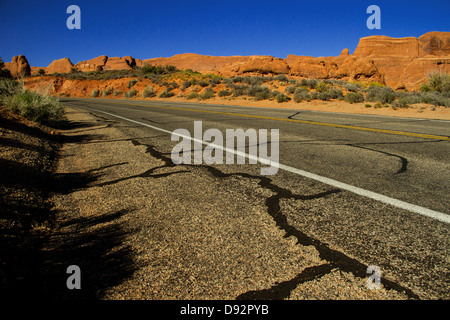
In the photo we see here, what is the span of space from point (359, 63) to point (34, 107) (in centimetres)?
7093

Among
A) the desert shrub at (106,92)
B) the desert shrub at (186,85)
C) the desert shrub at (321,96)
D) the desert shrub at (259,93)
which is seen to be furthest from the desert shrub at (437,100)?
the desert shrub at (106,92)

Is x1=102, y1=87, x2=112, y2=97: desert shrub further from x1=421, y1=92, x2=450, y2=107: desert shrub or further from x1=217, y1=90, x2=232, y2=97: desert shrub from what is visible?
x1=421, y1=92, x2=450, y2=107: desert shrub

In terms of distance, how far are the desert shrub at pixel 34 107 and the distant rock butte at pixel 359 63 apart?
3699cm

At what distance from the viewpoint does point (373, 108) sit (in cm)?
1448

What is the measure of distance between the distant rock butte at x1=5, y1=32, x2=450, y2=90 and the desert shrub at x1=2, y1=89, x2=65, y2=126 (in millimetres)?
36987

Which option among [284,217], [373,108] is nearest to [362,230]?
[284,217]

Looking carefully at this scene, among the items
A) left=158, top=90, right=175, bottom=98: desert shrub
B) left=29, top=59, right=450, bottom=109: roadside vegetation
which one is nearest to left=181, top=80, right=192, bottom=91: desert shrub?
left=29, top=59, right=450, bottom=109: roadside vegetation

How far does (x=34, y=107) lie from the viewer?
8703mm

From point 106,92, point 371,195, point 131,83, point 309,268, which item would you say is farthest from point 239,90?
point 106,92

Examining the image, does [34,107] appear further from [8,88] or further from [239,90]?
[239,90]

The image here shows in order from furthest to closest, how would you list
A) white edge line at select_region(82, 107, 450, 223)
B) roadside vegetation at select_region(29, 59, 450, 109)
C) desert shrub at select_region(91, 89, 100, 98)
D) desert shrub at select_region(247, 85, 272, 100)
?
1. desert shrub at select_region(91, 89, 100, 98)
2. desert shrub at select_region(247, 85, 272, 100)
3. roadside vegetation at select_region(29, 59, 450, 109)
4. white edge line at select_region(82, 107, 450, 223)

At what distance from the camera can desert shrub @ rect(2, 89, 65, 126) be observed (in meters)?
8.49

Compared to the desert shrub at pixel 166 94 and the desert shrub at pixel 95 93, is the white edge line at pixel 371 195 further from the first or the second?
the desert shrub at pixel 95 93
